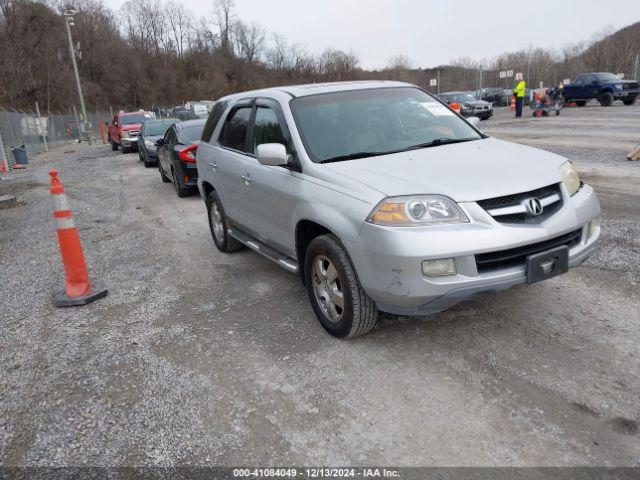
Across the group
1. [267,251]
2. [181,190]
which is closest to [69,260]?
[267,251]

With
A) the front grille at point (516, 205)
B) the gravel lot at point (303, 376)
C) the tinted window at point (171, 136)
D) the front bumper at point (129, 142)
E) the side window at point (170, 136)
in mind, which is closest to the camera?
the gravel lot at point (303, 376)

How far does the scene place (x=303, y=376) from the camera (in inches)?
132

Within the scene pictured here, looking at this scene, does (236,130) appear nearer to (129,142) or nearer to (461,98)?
(129,142)

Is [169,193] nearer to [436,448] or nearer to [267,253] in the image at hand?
[267,253]

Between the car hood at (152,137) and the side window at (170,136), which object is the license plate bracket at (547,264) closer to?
the side window at (170,136)

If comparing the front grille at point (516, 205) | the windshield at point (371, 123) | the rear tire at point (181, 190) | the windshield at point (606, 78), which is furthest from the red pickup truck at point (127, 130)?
the windshield at point (606, 78)

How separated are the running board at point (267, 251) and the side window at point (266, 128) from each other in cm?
91

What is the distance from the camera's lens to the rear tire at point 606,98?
27.2 metres

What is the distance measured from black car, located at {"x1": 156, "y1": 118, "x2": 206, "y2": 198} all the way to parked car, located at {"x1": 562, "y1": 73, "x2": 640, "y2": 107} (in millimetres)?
24787

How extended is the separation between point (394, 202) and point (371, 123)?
1390 mm

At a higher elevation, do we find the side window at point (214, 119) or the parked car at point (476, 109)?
the side window at point (214, 119)

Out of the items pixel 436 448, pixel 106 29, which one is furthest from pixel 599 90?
pixel 106 29

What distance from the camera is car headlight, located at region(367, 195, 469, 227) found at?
10.1 ft

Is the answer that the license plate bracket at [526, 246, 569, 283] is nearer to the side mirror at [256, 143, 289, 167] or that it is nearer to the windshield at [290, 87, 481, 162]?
the windshield at [290, 87, 481, 162]
